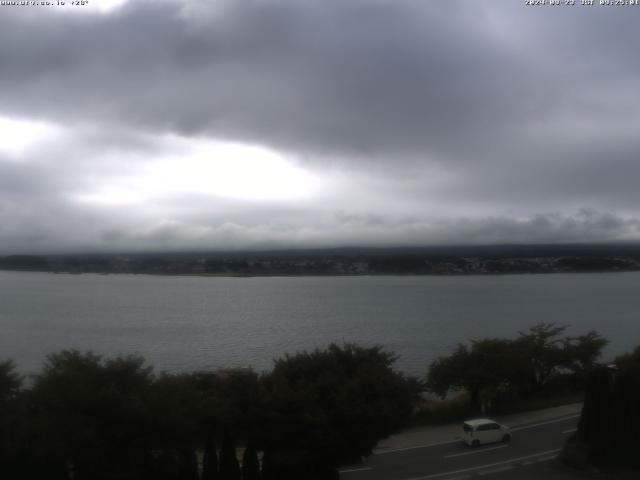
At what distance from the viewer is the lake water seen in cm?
4244

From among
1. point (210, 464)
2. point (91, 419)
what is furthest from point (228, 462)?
point (91, 419)

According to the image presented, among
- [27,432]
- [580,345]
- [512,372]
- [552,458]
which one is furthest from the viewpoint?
[580,345]

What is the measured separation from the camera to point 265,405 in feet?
38.7

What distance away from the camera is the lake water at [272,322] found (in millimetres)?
42438

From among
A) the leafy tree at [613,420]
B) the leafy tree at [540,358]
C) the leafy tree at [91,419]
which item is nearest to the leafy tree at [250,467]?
the leafy tree at [91,419]

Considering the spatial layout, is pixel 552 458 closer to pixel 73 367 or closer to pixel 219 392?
pixel 219 392

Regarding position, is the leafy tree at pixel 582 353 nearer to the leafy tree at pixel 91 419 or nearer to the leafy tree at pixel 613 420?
the leafy tree at pixel 613 420

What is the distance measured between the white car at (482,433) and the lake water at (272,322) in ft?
58.4

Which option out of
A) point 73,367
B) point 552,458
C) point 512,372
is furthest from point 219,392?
Result: point 512,372

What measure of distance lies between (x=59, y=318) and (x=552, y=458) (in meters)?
57.5

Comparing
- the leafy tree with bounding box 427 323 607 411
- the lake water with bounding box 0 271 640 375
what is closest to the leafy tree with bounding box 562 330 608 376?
the leafy tree with bounding box 427 323 607 411

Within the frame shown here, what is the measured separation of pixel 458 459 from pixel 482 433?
139 cm

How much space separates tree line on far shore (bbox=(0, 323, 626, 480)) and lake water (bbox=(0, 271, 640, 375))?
22156mm

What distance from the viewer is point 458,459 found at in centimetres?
1484
